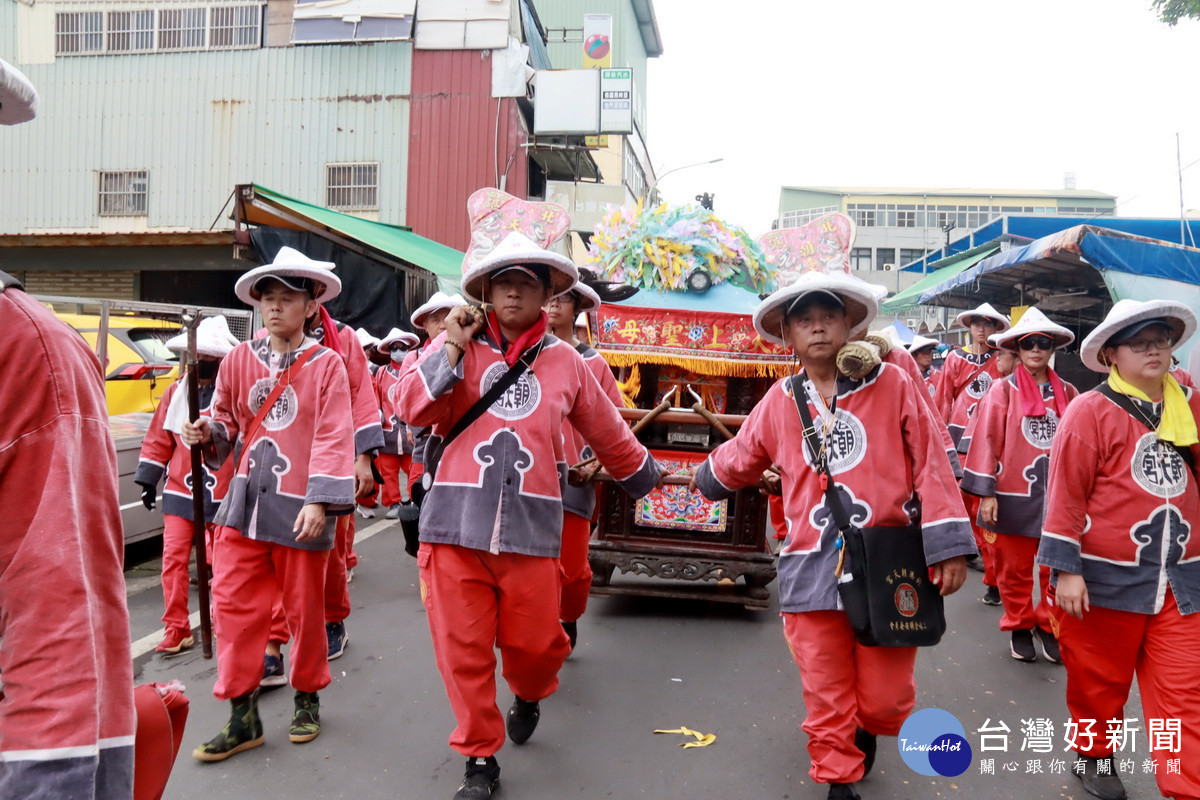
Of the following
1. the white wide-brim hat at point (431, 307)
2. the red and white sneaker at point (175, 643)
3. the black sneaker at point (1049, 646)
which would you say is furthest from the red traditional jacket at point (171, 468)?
the black sneaker at point (1049, 646)

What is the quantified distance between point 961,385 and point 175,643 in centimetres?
693

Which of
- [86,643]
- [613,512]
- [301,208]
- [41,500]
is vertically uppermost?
[301,208]

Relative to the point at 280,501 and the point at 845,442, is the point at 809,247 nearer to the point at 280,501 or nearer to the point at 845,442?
the point at 845,442

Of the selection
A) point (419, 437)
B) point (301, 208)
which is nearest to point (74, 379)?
point (419, 437)

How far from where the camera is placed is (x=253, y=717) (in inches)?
141

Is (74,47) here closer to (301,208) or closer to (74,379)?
(301,208)

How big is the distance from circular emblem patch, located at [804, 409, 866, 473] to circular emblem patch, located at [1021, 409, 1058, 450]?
269cm

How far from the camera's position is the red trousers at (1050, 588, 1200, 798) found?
2.88m

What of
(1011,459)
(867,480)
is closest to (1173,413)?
(867,480)

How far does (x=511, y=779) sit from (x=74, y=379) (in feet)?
8.79

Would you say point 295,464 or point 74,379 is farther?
point 295,464

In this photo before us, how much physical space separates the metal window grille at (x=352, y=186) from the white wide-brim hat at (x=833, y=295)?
16652mm

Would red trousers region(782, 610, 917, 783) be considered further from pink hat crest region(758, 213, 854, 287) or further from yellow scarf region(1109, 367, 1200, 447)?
pink hat crest region(758, 213, 854, 287)

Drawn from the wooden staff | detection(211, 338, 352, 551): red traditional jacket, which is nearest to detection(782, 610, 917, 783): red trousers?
detection(211, 338, 352, 551): red traditional jacket
